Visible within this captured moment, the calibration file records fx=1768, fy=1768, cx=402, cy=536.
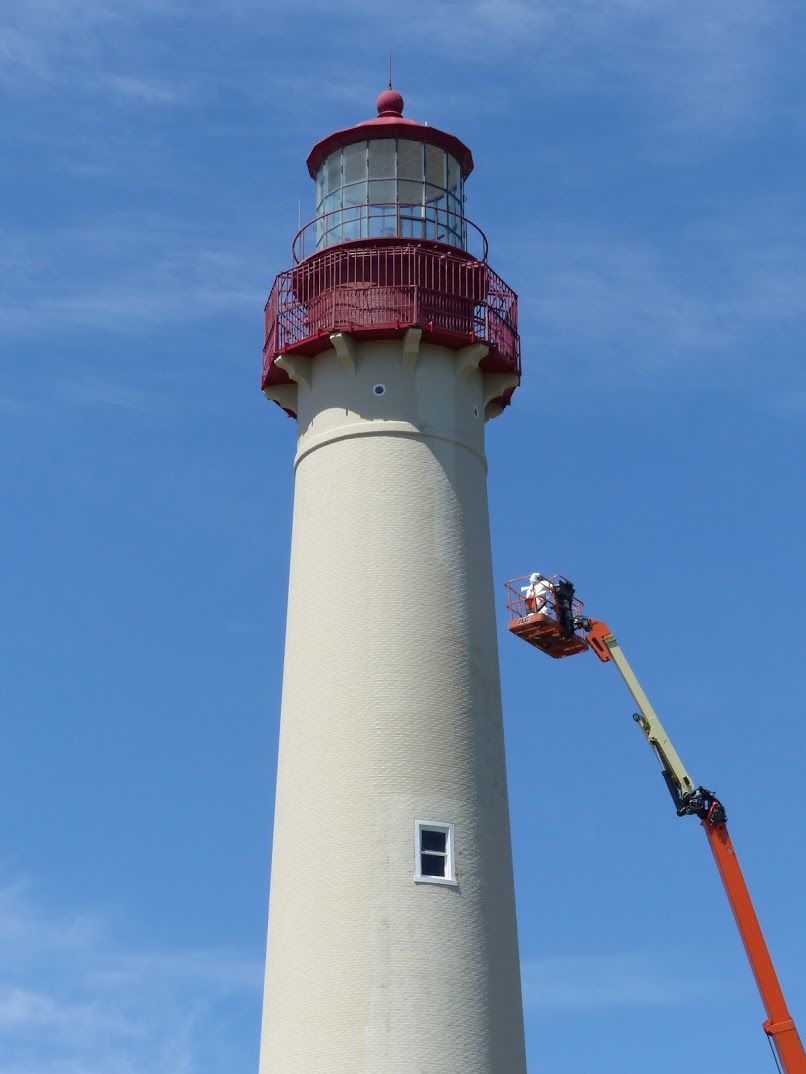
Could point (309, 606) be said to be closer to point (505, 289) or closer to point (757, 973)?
point (505, 289)

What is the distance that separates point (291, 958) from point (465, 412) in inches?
459

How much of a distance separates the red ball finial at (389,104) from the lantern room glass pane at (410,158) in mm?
908

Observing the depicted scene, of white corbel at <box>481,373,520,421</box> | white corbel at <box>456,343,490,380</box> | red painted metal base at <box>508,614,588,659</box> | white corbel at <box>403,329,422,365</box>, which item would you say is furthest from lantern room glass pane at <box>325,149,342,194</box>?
red painted metal base at <box>508,614,588,659</box>

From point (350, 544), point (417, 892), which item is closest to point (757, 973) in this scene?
point (417, 892)

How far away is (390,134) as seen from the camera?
38.1 metres

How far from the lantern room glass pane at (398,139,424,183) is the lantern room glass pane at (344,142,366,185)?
80 cm

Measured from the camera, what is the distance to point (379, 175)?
38.2 m

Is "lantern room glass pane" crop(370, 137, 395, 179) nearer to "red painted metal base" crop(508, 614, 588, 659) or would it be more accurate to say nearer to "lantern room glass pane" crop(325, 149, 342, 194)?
"lantern room glass pane" crop(325, 149, 342, 194)

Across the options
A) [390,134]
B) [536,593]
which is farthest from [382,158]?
[536,593]

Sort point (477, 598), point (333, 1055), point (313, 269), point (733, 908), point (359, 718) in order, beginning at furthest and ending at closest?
1. point (733, 908)
2. point (313, 269)
3. point (477, 598)
4. point (359, 718)
5. point (333, 1055)

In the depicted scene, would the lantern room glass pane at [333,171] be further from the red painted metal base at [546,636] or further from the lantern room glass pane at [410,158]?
the red painted metal base at [546,636]

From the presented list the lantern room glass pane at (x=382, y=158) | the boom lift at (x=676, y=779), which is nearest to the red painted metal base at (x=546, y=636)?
the boom lift at (x=676, y=779)

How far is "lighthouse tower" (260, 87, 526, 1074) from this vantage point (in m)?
31.2

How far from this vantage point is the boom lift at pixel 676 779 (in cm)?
3947
